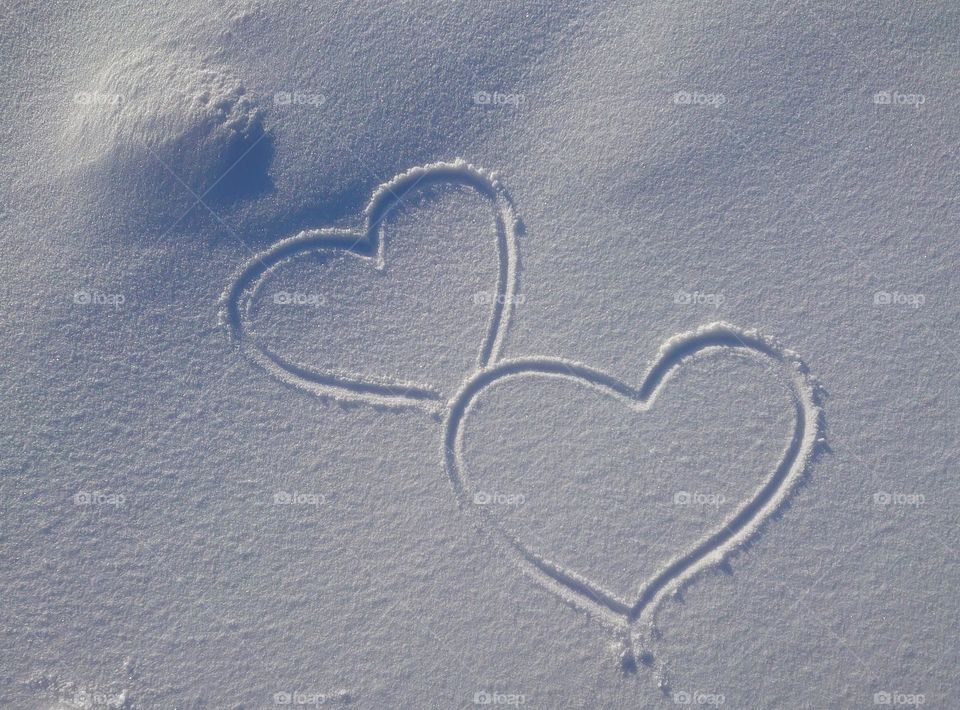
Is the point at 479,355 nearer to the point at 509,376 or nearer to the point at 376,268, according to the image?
the point at 509,376

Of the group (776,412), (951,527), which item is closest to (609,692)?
(776,412)

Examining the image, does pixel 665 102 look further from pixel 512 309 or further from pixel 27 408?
pixel 27 408

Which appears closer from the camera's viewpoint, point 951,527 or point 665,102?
point 951,527

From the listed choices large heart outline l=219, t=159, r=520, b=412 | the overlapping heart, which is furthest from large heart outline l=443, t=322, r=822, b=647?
large heart outline l=219, t=159, r=520, b=412

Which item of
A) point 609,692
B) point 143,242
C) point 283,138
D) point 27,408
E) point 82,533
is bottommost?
point 609,692

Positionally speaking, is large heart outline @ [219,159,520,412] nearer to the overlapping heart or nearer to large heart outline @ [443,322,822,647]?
the overlapping heart

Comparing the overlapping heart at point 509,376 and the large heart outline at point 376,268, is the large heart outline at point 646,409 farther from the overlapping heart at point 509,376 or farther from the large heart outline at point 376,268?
the large heart outline at point 376,268
